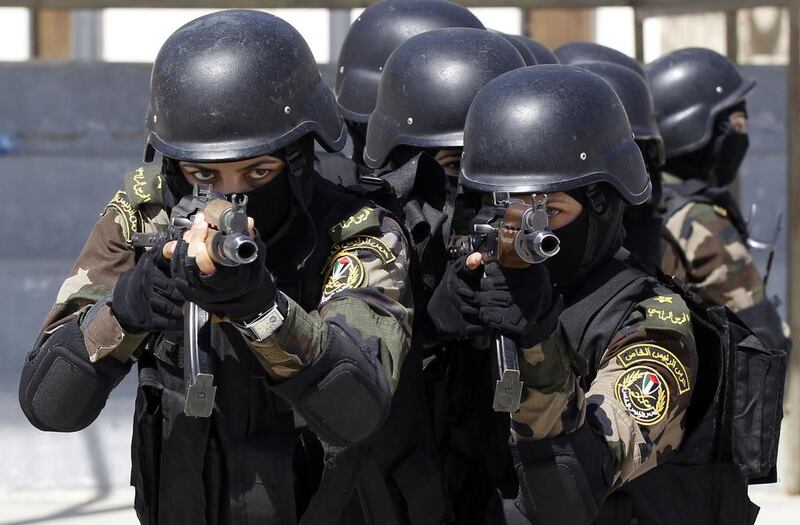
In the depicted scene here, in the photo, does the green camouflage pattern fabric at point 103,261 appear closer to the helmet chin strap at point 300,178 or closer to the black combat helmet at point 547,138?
the helmet chin strap at point 300,178

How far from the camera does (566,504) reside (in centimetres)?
293

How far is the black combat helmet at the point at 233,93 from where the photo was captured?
2.97m

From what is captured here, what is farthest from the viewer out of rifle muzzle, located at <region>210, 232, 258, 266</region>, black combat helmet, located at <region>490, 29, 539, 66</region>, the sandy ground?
the sandy ground

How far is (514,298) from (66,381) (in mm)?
847

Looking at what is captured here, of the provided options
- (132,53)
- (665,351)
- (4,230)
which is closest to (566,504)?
(665,351)

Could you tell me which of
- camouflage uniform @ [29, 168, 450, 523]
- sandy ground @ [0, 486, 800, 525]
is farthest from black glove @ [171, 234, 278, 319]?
sandy ground @ [0, 486, 800, 525]

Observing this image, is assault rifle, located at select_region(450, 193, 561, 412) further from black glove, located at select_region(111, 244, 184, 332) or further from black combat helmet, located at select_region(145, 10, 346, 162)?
black glove, located at select_region(111, 244, 184, 332)

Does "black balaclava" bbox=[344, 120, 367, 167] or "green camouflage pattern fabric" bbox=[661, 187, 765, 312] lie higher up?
"black balaclava" bbox=[344, 120, 367, 167]

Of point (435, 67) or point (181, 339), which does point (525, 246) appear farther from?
point (435, 67)

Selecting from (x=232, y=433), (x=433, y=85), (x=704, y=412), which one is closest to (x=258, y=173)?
(x=232, y=433)

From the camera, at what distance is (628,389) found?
304 cm

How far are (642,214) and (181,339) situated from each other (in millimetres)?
1836

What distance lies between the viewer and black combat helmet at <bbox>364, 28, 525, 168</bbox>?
3.66 m

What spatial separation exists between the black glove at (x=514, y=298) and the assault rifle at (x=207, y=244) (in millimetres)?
478
